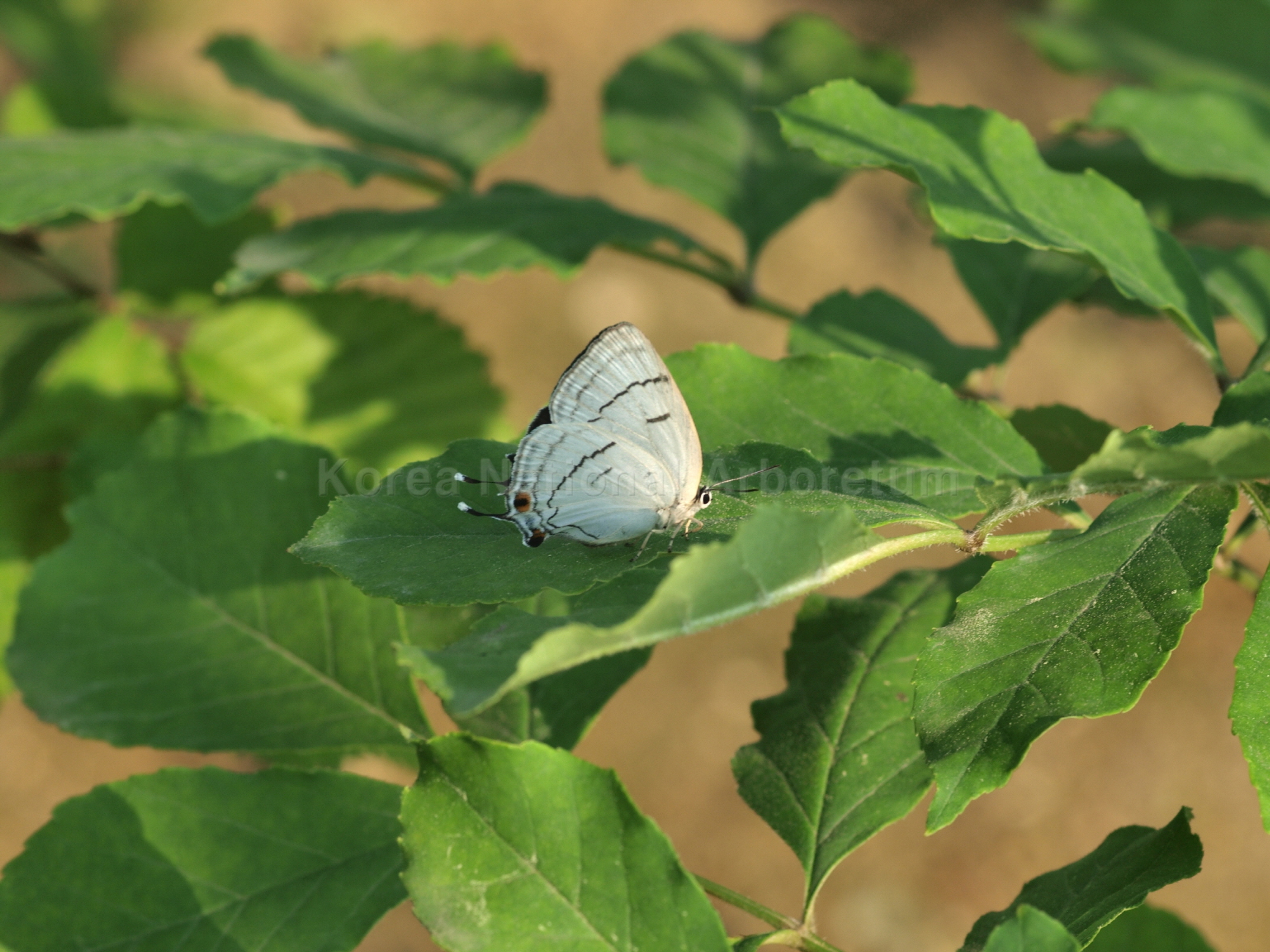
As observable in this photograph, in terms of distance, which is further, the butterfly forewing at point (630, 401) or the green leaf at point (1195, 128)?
the green leaf at point (1195, 128)

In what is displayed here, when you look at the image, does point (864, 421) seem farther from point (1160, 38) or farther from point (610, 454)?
point (1160, 38)

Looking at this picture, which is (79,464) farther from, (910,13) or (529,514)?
(910,13)

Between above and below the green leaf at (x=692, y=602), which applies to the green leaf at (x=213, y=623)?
below

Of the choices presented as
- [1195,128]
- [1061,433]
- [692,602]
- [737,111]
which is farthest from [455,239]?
[1195,128]

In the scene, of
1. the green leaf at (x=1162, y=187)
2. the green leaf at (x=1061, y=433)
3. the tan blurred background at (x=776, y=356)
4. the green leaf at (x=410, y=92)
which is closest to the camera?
the green leaf at (x=1061, y=433)

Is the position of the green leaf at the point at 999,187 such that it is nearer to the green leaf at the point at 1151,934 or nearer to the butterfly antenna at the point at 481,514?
the butterfly antenna at the point at 481,514

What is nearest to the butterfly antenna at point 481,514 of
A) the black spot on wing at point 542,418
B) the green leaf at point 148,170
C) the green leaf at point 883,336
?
the black spot on wing at point 542,418

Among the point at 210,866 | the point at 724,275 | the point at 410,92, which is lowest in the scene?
the point at 210,866
